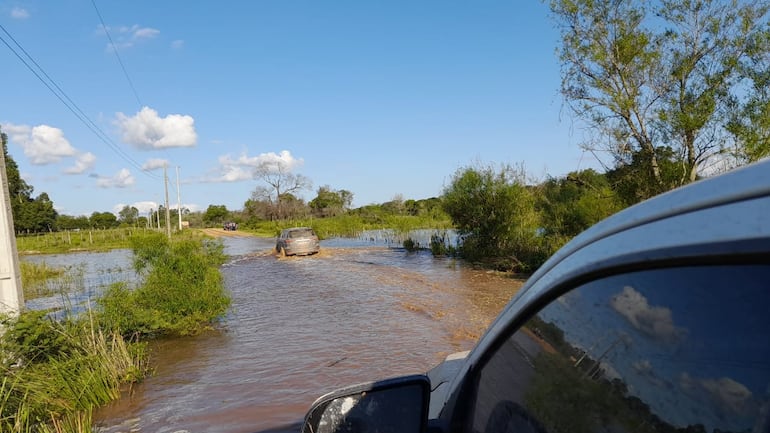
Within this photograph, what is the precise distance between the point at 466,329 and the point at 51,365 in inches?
319

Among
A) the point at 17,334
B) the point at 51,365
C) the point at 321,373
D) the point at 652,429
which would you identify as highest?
the point at 652,429

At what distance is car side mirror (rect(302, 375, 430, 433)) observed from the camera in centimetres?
130

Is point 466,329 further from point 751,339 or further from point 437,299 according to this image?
point 751,339

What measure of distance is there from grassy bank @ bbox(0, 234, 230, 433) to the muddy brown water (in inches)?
17.6

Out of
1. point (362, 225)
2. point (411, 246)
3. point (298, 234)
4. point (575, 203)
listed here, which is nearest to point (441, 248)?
point (411, 246)

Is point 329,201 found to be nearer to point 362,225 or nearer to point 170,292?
point 362,225

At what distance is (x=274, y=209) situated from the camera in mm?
82625

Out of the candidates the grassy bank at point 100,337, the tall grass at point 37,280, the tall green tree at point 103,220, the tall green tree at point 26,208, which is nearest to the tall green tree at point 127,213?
the tall green tree at point 103,220

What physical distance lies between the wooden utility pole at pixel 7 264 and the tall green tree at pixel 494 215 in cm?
1753

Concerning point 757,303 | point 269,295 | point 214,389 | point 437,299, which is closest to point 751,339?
point 757,303

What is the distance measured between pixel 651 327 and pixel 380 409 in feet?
2.59

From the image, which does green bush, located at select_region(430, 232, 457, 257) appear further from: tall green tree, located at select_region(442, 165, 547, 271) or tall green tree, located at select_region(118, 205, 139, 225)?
tall green tree, located at select_region(118, 205, 139, 225)

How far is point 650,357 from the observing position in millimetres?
735

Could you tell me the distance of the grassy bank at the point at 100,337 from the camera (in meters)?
5.52
